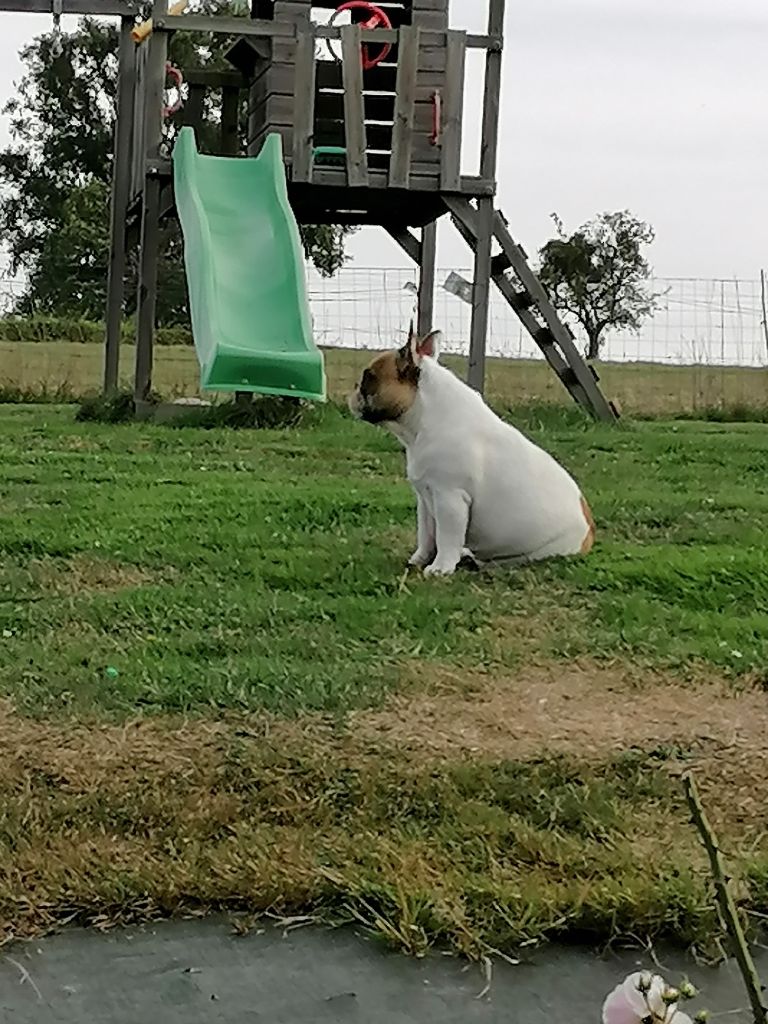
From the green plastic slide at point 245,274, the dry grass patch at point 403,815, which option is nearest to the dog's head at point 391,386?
the dry grass patch at point 403,815

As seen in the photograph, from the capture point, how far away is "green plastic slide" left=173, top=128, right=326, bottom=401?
9.42 metres

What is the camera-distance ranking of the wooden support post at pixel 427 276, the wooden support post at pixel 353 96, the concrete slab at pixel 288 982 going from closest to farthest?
the concrete slab at pixel 288 982 < the wooden support post at pixel 353 96 < the wooden support post at pixel 427 276

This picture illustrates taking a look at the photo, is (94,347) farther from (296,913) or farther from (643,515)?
(296,913)

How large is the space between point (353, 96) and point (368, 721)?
Result: 859 centimetres

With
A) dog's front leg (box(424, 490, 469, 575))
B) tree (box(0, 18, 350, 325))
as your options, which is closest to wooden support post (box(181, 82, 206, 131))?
dog's front leg (box(424, 490, 469, 575))

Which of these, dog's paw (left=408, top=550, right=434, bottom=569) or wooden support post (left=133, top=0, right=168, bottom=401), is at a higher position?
wooden support post (left=133, top=0, right=168, bottom=401)

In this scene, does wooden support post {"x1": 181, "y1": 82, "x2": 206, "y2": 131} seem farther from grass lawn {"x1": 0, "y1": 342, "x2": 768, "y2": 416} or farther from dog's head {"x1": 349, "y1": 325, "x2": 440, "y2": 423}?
dog's head {"x1": 349, "y1": 325, "x2": 440, "y2": 423}

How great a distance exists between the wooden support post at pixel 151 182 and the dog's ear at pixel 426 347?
6189mm

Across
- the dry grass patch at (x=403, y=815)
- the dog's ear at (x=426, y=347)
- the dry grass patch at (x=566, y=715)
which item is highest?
the dog's ear at (x=426, y=347)

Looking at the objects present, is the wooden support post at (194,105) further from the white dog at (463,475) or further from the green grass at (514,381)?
the white dog at (463,475)

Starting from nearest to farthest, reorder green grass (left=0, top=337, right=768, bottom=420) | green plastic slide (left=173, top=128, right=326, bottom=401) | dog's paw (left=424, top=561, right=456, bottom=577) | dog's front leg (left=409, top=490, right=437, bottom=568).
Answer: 1. dog's paw (left=424, top=561, right=456, bottom=577)
2. dog's front leg (left=409, top=490, right=437, bottom=568)
3. green plastic slide (left=173, top=128, right=326, bottom=401)
4. green grass (left=0, top=337, right=768, bottom=420)

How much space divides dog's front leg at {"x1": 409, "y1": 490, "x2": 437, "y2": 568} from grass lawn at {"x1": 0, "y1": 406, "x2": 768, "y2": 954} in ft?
0.62

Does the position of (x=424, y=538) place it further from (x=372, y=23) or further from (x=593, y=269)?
(x=593, y=269)

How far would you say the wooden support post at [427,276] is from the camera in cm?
1334
